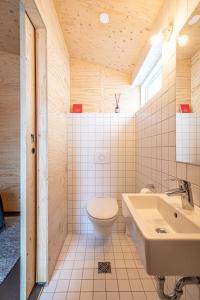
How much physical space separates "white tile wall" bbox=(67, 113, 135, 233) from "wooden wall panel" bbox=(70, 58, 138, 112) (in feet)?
0.76

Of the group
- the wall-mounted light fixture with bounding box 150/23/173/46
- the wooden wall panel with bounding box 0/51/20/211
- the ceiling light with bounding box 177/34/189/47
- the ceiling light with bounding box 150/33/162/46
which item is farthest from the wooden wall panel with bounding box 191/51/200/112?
the wooden wall panel with bounding box 0/51/20/211

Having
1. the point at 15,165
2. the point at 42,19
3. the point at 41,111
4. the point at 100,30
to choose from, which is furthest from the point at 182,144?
the point at 15,165

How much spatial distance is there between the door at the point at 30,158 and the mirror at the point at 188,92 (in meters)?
1.09

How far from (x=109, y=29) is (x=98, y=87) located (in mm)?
887

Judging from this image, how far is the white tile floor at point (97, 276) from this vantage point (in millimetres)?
1474

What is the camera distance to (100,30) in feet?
6.60

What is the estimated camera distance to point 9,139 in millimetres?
2865

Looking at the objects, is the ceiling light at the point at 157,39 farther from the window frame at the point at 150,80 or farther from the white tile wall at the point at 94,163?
the white tile wall at the point at 94,163

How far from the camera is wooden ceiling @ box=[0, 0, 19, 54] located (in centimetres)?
167


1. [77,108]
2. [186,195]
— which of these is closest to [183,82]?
[186,195]

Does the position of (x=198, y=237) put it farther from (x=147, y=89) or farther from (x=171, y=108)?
(x=147, y=89)

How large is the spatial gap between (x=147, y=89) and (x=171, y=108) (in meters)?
1.36

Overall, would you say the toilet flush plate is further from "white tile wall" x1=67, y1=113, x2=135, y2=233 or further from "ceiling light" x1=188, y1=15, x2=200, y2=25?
"ceiling light" x1=188, y1=15, x2=200, y2=25

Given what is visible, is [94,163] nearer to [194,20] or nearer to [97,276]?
[97,276]
